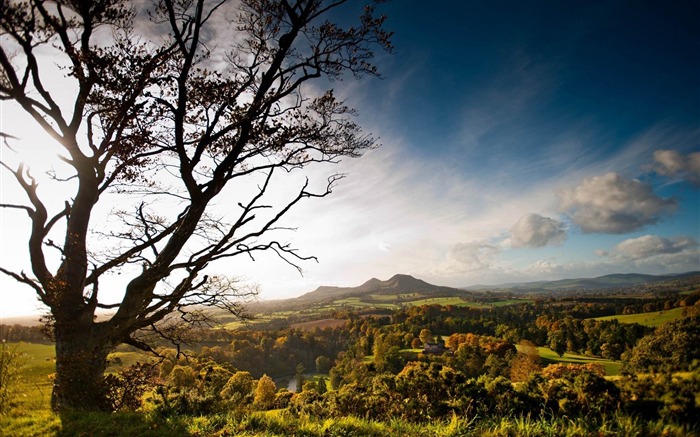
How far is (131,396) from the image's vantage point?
24.5 feet

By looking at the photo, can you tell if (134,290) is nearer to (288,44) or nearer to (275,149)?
(275,149)

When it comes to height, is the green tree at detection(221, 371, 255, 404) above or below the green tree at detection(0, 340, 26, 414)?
below

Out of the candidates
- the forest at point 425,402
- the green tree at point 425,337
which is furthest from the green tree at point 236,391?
the green tree at point 425,337

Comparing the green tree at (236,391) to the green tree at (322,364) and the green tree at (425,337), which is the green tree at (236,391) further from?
the green tree at (425,337)

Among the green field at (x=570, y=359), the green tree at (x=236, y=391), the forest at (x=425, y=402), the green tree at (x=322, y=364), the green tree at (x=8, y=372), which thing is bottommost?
the green tree at (x=322, y=364)

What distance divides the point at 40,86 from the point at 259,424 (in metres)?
8.57

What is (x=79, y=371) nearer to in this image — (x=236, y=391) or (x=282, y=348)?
(x=236, y=391)

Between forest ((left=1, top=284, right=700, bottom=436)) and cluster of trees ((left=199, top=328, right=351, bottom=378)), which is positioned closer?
forest ((left=1, top=284, right=700, bottom=436))

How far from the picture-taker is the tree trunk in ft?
20.9

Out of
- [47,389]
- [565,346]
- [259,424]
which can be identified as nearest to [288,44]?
[259,424]

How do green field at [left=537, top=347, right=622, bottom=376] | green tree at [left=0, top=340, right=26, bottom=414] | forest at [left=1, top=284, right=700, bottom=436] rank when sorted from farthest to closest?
green field at [left=537, top=347, right=622, bottom=376] → green tree at [left=0, top=340, right=26, bottom=414] → forest at [left=1, top=284, right=700, bottom=436]

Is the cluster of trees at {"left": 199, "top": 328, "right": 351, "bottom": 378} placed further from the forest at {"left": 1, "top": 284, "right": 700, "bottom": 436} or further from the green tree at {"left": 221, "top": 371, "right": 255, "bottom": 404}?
the forest at {"left": 1, "top": 284, "right": 700, "bottom": 436}

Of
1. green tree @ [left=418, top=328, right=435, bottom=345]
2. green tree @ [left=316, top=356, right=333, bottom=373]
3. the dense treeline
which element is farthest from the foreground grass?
green tree @ [left=316, top=356, right=333, bottom=373]

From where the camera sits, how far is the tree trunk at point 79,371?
6383 millimetres
